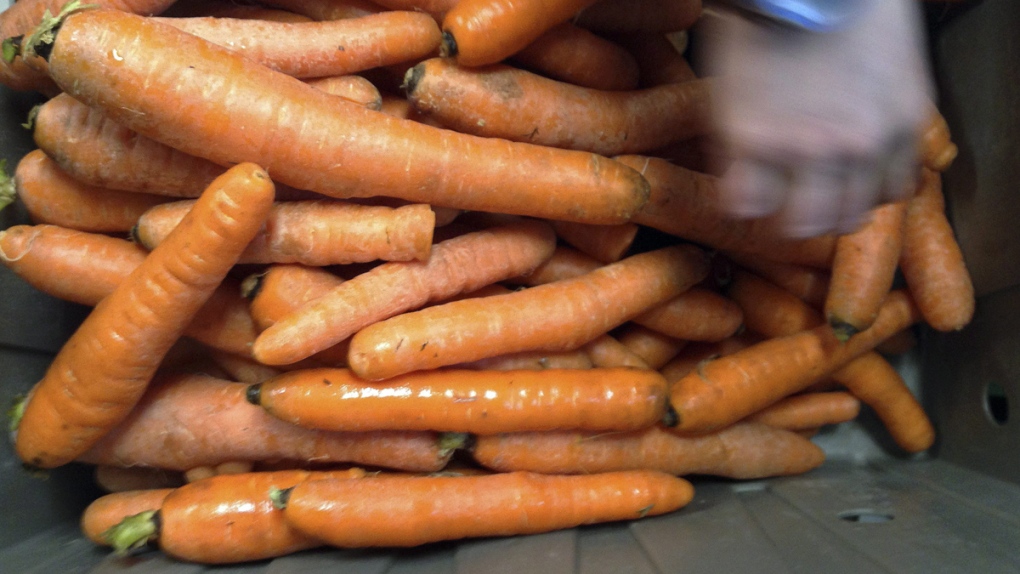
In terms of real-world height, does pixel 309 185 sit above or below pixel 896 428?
above

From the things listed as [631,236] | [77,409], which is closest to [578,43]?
[631,236]

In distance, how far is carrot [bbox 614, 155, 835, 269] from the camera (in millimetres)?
981

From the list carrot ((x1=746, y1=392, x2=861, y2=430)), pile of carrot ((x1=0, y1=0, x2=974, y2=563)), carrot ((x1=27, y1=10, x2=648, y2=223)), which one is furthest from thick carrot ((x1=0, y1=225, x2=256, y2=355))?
carrot ((x1=746, y1=392, x2=861, y2=430))

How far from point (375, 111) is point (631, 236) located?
446mm

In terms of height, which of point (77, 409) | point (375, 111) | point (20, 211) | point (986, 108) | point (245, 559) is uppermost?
point (986, 108)

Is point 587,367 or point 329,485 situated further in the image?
point 587,367

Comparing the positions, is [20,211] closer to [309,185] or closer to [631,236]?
[309,185]

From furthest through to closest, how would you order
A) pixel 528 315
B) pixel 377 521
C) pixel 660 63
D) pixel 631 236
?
pixel 660 63 < pixel 631 236 < pixel 528 315 < pixel 377 521

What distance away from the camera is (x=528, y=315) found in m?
Result: 0.91

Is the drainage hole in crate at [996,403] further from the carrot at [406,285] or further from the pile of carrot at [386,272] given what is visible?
the carrot at [406,285]

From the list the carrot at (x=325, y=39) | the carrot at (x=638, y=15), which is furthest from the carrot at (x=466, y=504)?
the carrot at (x=638, y=15)

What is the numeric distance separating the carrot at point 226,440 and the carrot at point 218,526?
0.05 metres

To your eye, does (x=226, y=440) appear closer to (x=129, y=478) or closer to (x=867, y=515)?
(x=129, y=478)

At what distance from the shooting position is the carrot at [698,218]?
0.98 meters
